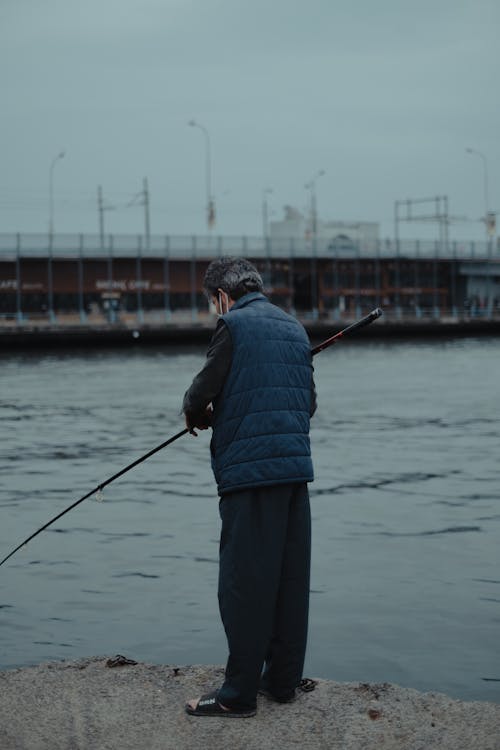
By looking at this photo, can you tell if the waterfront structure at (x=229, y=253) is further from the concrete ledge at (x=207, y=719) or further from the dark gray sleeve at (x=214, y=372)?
the dark gray sleeve at (x=214, y=372)

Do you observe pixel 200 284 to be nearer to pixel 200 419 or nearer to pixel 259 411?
pixel 200 419

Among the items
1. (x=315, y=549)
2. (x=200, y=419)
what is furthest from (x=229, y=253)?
(x=200, y=419)

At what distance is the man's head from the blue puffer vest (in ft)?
0.53

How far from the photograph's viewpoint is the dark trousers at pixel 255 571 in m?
5.24

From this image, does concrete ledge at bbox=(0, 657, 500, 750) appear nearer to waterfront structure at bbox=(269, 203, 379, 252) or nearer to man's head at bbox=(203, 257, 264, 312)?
man's head at bbox=(203, 257, 264, 312)

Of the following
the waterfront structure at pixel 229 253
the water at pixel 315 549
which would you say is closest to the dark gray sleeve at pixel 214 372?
the water at pixel 315 549

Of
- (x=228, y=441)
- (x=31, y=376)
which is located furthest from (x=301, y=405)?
(x=31, y=376)

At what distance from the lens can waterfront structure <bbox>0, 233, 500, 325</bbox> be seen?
77125 mm

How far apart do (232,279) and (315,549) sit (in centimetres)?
531

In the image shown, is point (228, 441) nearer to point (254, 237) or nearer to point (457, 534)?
point (457, 534)

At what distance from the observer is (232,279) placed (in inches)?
216

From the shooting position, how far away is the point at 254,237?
8344 cm

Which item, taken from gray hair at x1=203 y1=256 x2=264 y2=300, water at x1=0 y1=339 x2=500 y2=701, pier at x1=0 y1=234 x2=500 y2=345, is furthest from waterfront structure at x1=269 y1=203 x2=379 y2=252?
gray hair at x1=203 y1=256 x2=264 y2=300

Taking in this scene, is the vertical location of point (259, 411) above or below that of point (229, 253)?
below
